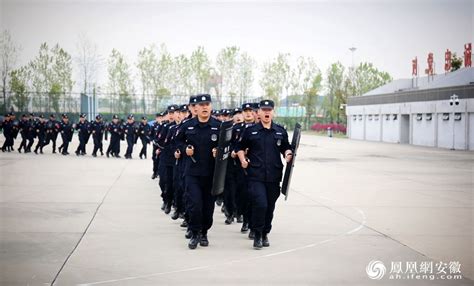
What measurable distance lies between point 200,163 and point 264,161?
0.95 m

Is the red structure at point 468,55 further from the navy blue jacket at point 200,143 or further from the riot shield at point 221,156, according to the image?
the riot shield at point 221,156

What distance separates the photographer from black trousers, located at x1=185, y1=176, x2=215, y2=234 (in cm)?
882

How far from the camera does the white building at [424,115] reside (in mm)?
41250

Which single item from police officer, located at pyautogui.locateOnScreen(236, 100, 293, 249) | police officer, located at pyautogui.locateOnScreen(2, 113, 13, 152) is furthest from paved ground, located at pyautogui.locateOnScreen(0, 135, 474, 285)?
police officer, located at pyautogui.locateOnScreen(2, 113, 13, 152)

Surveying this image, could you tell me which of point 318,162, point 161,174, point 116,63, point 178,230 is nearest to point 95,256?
point 178,230

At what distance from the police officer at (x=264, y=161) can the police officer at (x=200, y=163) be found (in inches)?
20.2

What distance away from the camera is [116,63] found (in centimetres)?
7456

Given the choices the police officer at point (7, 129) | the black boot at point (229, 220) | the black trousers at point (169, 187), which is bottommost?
the black boot at point (229, 220)

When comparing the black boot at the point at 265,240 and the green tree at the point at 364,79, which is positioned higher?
the green tree at the point at 364,79

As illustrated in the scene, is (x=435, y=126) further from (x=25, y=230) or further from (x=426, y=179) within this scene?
(x=25, y=230)

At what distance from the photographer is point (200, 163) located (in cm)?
896

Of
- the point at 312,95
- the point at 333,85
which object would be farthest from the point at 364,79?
the point at 312,95

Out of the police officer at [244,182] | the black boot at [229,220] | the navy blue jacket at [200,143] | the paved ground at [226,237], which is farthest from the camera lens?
the black boot at [229,220]

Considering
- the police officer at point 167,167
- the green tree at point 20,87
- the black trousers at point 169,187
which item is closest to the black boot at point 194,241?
the police officer at point 167,167
